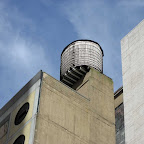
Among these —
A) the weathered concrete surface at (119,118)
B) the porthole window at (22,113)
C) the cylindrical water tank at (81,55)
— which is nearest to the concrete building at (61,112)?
the porthole window at (22,113)

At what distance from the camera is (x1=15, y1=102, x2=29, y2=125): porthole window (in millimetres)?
33250

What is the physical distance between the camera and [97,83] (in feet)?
126

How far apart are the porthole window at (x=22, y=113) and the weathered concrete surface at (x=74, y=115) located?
5.24 feet

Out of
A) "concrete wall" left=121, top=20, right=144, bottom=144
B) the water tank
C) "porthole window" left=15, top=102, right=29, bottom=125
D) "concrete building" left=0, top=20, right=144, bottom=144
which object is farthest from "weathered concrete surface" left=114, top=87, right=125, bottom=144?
"porthole window" left=15, top=102, right=29, bottom=125

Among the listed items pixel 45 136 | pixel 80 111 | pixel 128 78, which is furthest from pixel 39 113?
pixel 128 78

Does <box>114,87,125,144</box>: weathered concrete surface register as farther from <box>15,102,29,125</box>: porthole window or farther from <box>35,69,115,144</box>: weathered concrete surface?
<box>15,102,29,125</box>: porthole window

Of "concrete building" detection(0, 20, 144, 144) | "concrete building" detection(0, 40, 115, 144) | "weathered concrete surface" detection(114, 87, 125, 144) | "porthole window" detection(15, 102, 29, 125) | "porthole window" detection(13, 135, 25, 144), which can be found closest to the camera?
"concrete building" detection(0, 20, 144, 144)

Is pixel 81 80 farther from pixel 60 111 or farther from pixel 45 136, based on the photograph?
pixel 45 136

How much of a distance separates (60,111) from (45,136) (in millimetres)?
2922

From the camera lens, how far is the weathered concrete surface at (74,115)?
3158 cm

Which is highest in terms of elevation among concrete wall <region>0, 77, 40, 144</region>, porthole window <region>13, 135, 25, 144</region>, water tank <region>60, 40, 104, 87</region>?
water tank <region>60, 40, 104, 87</region>

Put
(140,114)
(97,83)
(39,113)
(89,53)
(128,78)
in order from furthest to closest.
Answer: (89,53), (97,83), (39,113), (128,78), (140,114)

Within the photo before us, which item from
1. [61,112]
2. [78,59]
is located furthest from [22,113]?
[78,59]

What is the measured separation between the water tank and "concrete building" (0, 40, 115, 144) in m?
0.19
